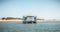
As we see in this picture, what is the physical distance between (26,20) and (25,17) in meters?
1.53

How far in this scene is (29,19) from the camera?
5859 centimetres

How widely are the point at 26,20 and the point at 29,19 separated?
1078 mm

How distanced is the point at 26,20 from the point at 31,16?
2.16m

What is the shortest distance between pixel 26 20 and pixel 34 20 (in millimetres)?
2698

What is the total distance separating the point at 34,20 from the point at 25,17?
10.8 feet

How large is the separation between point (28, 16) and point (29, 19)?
1074mm

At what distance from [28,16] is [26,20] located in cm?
154

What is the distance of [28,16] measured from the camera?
58438mm

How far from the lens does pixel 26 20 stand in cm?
5875

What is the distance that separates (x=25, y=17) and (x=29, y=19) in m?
1.76

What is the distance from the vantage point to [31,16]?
58.7m

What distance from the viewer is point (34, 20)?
192 ft
